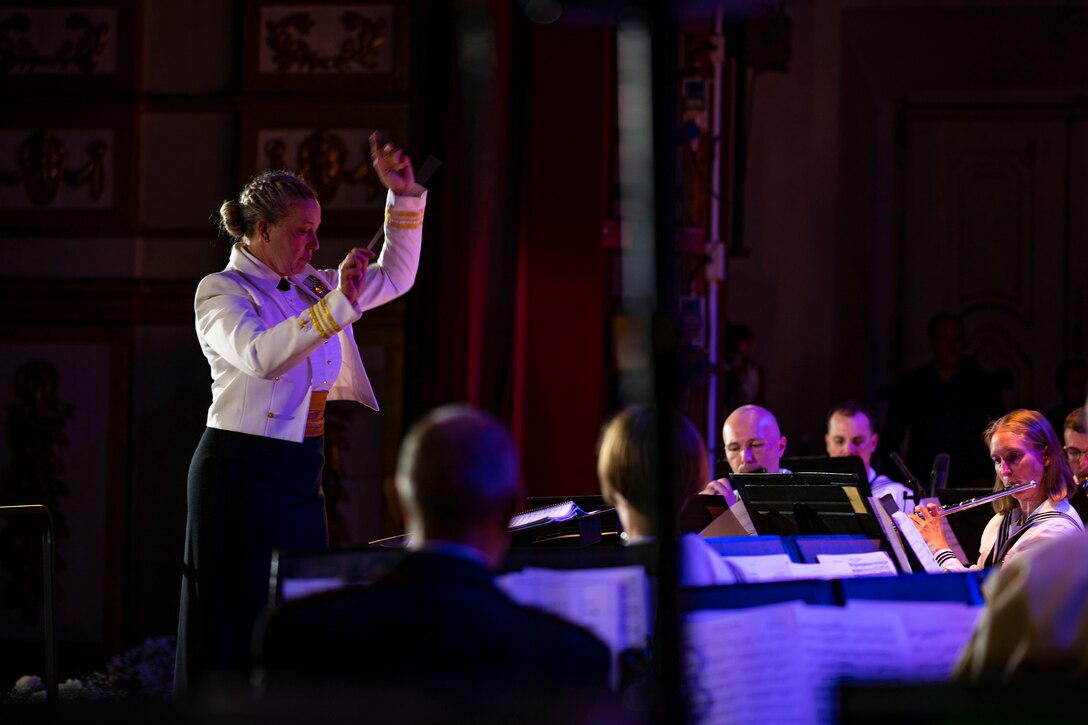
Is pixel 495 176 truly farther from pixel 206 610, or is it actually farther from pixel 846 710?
pixel 846 710

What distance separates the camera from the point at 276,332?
9.66 ft

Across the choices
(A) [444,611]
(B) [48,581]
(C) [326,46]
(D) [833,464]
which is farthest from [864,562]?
(C) [326,46]

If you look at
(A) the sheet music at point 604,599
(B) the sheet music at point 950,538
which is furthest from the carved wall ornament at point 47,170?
(A) the sheet music at point 604,599

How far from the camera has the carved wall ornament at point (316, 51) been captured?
17.2ft

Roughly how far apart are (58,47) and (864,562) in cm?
376

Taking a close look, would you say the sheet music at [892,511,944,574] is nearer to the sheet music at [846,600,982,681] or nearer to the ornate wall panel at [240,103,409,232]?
the sheet music at [846,600,982,681]

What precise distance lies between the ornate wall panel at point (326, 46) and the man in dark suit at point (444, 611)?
3.67 meters

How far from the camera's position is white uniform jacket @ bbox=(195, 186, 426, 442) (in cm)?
294

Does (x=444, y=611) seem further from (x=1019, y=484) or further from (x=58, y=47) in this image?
(x=58, y=47)

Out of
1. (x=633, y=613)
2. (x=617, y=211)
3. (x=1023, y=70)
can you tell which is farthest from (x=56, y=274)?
(x=1023, y=70)

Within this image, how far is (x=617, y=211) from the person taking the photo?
5355 millimetres

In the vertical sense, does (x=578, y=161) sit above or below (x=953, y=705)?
above

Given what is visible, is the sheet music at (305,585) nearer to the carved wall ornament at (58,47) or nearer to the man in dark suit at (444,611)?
the man in dark suit at (444,611)

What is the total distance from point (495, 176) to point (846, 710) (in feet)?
12.8
